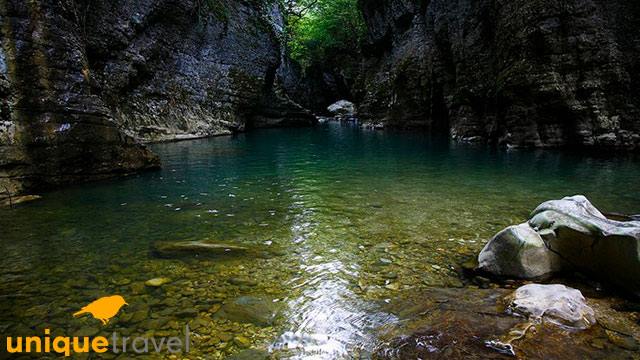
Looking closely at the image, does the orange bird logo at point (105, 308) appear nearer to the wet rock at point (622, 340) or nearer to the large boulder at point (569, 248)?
the large boulder at point (569, 248)

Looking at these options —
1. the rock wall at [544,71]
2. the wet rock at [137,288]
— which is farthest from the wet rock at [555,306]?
the rock wall at [544,71]

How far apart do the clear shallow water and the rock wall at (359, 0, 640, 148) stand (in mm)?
3826

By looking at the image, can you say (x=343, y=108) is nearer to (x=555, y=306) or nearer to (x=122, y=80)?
(x=122, y=80)

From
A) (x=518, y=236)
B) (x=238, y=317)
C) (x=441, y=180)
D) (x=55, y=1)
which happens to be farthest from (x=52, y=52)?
(x=518, y=236)

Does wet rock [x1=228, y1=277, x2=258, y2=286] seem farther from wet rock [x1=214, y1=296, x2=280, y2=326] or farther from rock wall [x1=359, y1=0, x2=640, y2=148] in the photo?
rock wall [x1=359, y1=0, x2=640, y2=148]

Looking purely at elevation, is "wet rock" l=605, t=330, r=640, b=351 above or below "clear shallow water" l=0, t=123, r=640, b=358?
below

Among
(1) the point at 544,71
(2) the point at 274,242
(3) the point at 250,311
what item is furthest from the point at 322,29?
(3) the point at 250,311

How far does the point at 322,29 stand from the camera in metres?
43.6

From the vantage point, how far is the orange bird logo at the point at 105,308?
11.5 ft

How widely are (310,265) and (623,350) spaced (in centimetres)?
305

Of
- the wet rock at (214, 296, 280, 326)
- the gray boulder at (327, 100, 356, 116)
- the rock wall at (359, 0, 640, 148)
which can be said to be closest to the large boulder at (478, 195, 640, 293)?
the wet rock at (214, 296, 280, 326)

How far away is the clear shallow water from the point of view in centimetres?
343

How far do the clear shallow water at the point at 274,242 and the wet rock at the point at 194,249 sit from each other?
0.53 feet

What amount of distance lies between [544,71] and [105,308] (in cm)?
1686
